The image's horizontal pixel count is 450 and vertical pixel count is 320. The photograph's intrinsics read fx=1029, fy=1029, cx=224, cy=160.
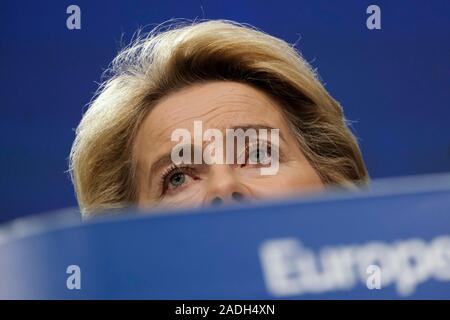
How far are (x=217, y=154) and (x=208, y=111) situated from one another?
16cm

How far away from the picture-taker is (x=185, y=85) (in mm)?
3008

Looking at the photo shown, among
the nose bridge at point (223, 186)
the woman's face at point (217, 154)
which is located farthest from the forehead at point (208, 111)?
the nose bridge at point (223, 186)

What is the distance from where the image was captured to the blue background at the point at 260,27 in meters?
2.97

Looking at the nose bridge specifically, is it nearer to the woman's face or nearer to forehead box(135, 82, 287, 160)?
the woman's face

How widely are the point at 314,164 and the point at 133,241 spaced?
117cm

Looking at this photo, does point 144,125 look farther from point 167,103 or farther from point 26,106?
point 26,106

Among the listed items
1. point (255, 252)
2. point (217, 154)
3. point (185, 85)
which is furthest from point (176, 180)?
point (255, 252)

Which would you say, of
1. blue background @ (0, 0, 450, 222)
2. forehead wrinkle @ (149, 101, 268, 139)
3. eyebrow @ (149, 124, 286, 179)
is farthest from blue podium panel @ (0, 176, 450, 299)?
forehead wrinkle @ (149, 101, 268, 139)

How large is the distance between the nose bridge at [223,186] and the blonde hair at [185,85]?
291 millimetres

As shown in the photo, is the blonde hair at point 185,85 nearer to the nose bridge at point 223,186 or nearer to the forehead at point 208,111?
the forehead at point 208,111

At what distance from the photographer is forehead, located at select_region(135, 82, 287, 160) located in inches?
114
